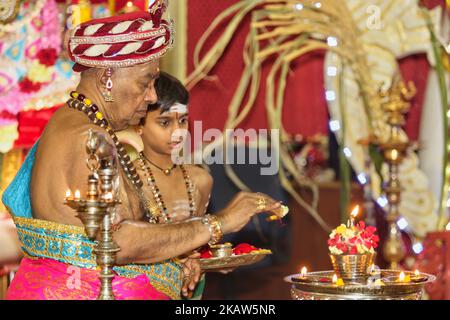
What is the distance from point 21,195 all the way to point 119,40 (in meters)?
0.54

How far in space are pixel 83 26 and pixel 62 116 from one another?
269mm

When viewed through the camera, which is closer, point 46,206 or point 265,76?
point 46,206

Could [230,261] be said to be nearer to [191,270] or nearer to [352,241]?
[191,270]

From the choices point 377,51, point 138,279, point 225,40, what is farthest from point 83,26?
point 377,51

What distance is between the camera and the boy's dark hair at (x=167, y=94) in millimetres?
3664

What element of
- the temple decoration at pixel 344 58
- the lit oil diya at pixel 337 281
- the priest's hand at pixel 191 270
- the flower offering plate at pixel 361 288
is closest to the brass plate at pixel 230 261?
the priest's hand at pixel 191 270

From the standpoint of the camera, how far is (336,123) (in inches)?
196

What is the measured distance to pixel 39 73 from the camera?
4492 millimetres

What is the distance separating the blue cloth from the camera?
9.47 feet

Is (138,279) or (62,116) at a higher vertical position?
(62,116)

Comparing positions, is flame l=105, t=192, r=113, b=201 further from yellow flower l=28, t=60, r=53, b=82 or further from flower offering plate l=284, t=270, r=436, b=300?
yellow flower l=28, t=60, r=53, b=82

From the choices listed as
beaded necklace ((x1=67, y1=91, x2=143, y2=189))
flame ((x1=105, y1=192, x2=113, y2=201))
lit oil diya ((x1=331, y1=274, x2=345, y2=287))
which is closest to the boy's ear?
beaded necklace ((x1=67, y1=91, x2=143, y2=189))
